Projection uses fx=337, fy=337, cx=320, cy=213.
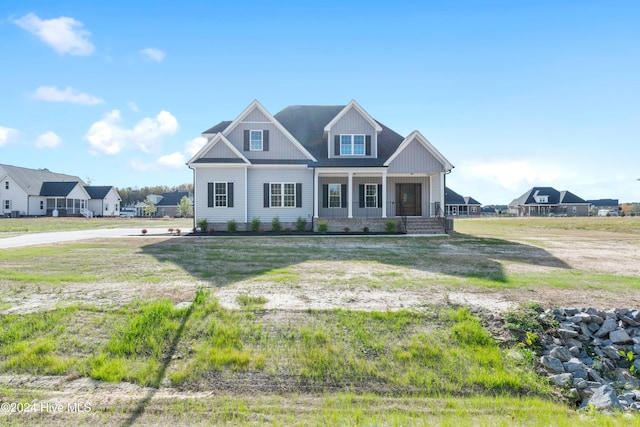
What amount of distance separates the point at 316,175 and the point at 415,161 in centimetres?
631

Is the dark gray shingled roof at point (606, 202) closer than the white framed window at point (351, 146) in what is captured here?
No

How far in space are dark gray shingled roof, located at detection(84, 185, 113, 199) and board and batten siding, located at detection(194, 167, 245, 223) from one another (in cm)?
4975

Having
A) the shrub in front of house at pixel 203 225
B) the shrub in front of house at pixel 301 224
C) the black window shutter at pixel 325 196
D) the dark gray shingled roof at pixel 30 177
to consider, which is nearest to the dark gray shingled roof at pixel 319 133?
the black window shutter at pixel 325 196

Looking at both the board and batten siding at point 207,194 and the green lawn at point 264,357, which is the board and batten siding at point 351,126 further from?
the green lawn at point 264,357

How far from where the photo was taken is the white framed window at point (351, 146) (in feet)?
72.8

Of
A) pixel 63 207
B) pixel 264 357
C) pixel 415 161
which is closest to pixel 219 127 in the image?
pixel 415 161

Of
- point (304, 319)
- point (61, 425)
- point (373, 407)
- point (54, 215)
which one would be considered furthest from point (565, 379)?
point (54, 215)

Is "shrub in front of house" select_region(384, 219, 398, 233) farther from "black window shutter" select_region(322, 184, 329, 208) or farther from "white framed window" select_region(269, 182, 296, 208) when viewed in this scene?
"white framed window" select_region(269, 182, 296, 208)

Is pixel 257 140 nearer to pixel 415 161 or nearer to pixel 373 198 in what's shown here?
pixel 373 198

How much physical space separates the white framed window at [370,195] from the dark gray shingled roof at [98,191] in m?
55.5

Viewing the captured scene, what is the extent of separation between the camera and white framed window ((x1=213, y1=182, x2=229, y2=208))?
68.2 feet

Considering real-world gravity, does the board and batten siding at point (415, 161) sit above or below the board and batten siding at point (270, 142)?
below

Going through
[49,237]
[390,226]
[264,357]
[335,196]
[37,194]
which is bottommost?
[264,357]

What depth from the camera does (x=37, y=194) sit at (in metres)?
50.8
